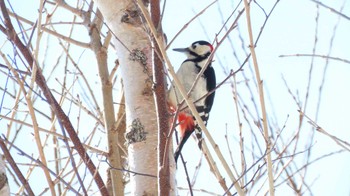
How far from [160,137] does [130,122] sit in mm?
438

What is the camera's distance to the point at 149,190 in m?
2.12

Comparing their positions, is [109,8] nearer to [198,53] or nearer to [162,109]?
[162,109]

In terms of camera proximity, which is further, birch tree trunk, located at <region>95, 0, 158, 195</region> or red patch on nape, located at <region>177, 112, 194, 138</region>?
red patch on nape, located at <region>177, 112, 194, 138</region>

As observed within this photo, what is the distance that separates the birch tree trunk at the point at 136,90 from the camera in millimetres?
2184

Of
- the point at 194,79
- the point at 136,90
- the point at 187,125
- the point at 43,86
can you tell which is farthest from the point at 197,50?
the point at 43,86

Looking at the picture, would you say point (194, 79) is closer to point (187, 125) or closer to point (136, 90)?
point (187, 125)

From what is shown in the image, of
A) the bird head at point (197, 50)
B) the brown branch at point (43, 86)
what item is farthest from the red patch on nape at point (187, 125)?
the brown branch at point (43, 86)

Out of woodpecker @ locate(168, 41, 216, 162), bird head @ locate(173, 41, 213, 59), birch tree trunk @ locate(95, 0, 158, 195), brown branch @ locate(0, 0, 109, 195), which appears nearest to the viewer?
brown branch @ locate(0, 0, 109, 195)

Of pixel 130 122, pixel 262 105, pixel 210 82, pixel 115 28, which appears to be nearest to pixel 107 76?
pixel 115 28

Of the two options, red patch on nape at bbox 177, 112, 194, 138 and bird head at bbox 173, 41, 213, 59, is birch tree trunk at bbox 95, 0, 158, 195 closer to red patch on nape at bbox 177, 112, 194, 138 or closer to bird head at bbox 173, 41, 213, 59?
red patch on nape at bbox 177, 112, 194, 138

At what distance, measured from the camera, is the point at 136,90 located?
91.1 inches

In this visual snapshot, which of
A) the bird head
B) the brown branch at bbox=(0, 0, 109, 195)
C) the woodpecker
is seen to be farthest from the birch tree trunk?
the bird head

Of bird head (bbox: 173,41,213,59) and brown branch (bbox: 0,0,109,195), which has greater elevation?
bird head (bbox: 173,41,213,59)

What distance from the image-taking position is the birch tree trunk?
7.16 ft
